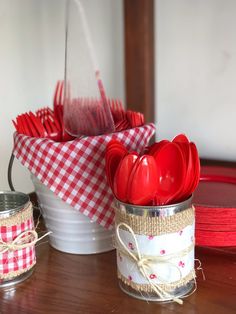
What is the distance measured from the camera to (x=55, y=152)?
0.55 metres

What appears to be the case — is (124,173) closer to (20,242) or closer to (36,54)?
(20,242)

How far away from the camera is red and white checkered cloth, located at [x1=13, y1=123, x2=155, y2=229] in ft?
1.82

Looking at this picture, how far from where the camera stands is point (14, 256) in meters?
0.53

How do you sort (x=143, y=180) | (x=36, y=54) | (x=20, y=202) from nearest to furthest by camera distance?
(x=143, y=180) → (x=20, y=202) → (x=36, y=54)

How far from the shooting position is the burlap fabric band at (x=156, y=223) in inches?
18.8

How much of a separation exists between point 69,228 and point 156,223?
0.17 meters

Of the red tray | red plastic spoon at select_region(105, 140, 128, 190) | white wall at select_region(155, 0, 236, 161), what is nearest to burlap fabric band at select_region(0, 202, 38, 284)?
red plastic spoon at select_region(105, 140, 128, 190)

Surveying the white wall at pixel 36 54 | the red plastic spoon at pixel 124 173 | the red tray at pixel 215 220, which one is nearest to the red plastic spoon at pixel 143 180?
the red plastic spoon at pixel 124 173

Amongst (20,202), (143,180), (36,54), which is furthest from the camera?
(36,54)

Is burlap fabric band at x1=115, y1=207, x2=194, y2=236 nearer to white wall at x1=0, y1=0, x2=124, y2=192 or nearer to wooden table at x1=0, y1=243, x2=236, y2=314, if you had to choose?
wooden table at x1=0, y1=243, x2=236, y2=314

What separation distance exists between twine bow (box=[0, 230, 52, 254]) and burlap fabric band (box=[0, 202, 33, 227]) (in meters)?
0.02

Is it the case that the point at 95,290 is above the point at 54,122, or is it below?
below

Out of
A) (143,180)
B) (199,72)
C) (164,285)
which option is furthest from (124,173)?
(199,72)

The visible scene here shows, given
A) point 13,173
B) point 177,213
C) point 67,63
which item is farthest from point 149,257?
point 13,173
